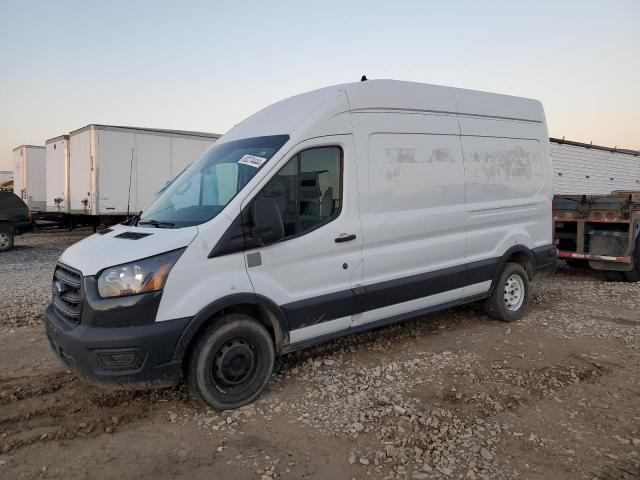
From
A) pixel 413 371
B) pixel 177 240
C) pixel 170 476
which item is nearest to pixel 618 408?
pixel 413 371

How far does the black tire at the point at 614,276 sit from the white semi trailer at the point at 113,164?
11491 millimetres

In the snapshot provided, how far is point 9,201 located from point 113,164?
2.95 m

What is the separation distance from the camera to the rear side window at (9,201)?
13047 millimetres

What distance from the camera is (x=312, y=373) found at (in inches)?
171

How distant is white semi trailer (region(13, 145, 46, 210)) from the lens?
1767 centimetres

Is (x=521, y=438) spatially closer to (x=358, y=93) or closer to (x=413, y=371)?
(x=413, y=371)

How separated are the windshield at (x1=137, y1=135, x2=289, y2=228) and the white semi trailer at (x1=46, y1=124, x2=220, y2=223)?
31.4ft

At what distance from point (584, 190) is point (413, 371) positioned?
59.9ft

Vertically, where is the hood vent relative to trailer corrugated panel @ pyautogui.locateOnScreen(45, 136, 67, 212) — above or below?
below

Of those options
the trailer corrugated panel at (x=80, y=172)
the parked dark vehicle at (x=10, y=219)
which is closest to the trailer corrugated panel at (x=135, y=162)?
the trailer corrugated panel at (x=80, y=172)

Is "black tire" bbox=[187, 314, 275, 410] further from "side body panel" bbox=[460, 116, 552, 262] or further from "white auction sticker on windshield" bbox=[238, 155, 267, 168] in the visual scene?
"side body panel" bbox=[460, 116, 552, 262]

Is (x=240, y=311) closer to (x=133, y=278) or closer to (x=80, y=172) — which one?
(x=133, y=278)

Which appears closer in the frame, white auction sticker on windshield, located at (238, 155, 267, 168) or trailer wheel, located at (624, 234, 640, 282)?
white auction sticker on windshield, located at (238, 155, 267, 168)

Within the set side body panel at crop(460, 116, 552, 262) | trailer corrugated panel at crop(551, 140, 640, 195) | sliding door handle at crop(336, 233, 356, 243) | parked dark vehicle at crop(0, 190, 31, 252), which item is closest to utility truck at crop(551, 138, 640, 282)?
side body panel at crop(460, 116, 552, 262)
